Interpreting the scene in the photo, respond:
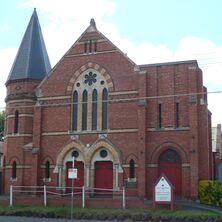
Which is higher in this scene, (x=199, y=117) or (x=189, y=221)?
(x=199, y=117)

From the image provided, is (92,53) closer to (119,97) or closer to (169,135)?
(119,97)

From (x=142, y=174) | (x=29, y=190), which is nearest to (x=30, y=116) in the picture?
(x=29, y=190)

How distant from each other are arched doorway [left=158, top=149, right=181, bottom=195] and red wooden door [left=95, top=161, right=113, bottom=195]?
12.3 ft

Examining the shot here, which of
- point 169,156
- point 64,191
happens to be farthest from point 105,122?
point 64,191

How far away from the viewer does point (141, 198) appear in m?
31.1

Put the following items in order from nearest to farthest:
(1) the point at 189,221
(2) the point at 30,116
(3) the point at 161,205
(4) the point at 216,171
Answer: (1) the point at 189,221 → (3) the point at 161,205 → (2) the point at 30,116 → (4) the point at 216,171

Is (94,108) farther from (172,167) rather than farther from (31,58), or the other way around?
(31,58)

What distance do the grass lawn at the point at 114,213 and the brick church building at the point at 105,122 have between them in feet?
17.2

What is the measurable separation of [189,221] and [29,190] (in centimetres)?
1514

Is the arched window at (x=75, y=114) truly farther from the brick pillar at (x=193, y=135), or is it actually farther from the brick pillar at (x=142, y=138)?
the brick pillar at (x=193, y=135)

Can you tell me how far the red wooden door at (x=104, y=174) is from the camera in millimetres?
33812

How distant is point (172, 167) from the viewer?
106 feet

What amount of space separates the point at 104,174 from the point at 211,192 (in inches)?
328

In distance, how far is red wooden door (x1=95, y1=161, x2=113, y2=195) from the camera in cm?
3381
